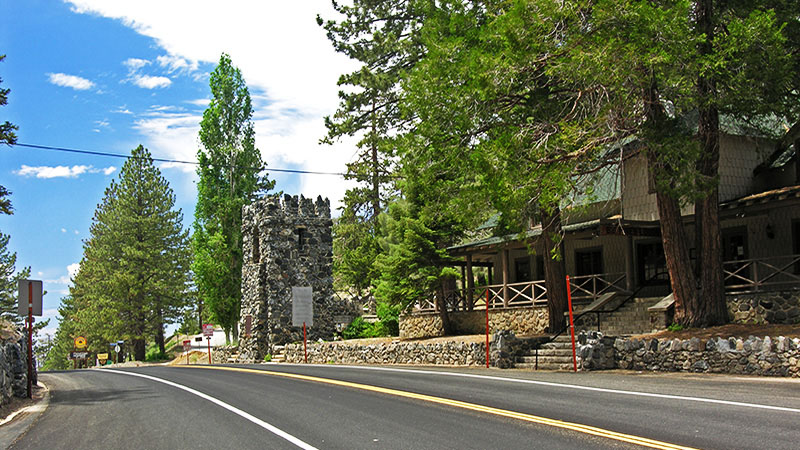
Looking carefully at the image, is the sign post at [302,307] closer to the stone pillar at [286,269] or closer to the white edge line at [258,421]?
the stone pillar at [286,269]

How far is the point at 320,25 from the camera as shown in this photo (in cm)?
3944

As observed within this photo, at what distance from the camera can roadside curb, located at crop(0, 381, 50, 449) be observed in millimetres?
9420

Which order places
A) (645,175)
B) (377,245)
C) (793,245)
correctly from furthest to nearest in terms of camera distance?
1. (377,245)
2. (645,175)
3. (793,245)

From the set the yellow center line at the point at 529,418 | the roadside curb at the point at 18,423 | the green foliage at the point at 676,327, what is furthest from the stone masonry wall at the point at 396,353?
the roadside curb at the point at 18,423

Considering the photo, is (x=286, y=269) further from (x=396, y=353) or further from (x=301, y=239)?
(x=396, y=353)

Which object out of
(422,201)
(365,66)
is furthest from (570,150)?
(365,66)

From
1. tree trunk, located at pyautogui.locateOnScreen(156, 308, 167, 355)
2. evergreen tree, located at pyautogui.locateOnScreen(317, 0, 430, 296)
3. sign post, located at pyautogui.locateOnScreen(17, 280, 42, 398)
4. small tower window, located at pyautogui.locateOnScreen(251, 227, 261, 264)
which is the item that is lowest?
tree trunk, located at pyautogui.locateOnScreen(156, 308, 167, 355)

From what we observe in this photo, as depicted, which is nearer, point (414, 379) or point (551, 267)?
point (414, 379)

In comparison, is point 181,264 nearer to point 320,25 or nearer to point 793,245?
point 320,25

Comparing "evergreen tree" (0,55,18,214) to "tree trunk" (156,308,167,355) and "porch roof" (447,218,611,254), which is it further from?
"tree trunk" (156,308,167,355)

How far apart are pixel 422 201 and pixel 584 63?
13.7 metres

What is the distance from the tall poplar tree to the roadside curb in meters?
29.1

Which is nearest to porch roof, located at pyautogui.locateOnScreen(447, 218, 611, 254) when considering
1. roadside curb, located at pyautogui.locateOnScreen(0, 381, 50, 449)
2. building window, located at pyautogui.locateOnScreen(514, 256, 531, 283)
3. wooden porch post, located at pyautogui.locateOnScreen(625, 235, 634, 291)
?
wooden porch post, located at pyautogui.locateOnScreen(625, 235, 634, 291)

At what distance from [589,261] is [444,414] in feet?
68.2
